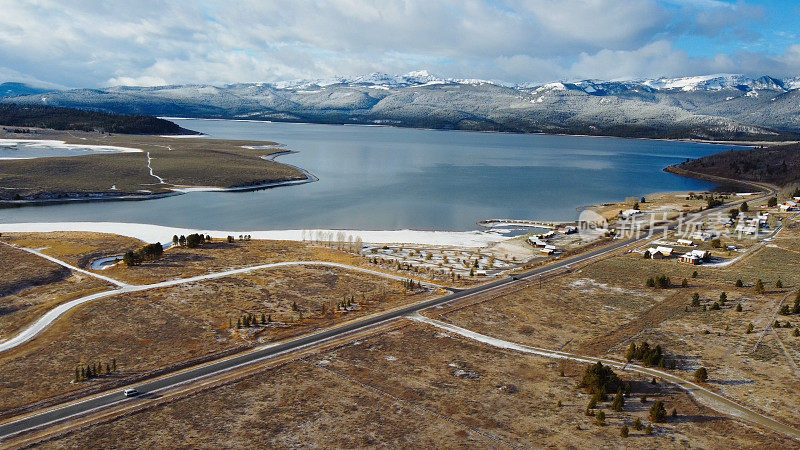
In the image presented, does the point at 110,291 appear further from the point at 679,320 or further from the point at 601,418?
the point at 679,320

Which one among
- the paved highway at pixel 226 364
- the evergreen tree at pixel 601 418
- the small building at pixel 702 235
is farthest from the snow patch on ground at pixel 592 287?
the small building at pixel 702 235

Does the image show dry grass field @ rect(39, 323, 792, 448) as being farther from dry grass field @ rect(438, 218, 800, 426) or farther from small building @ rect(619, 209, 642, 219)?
small building @ rect(619, 209, 642, 219)

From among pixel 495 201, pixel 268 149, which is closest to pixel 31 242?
pixel 495 201

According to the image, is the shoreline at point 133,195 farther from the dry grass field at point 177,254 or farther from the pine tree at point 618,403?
the pine tree at point 618,403

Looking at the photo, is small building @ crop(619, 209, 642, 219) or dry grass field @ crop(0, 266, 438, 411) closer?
dry grass field @ crop(0, 266, 438, 411)

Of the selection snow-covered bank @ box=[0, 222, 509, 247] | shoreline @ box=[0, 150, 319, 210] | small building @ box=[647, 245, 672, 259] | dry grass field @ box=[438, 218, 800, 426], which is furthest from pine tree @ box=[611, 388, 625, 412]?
shoreline @ box=[0, 150, 319, 210]

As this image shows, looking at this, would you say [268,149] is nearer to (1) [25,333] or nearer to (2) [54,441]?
(1) [25,333]

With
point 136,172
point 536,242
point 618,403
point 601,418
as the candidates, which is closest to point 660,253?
point 536,242
